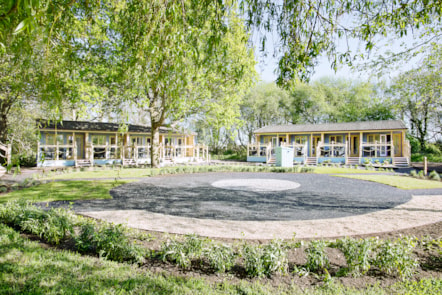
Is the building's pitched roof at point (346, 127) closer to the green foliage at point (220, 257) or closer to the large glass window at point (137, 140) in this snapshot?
the large glass window at point (137, 140)

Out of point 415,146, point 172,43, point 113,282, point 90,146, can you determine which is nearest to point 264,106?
point 415,146

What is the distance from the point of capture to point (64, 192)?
8.20 meters

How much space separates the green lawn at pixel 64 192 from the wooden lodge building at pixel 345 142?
16079 millimetres

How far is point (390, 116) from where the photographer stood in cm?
3362

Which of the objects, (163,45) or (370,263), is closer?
(370,263)

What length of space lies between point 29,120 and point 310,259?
25.7 meters

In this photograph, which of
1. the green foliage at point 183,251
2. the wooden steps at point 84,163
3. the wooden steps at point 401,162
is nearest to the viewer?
the green foliage at point 183,251

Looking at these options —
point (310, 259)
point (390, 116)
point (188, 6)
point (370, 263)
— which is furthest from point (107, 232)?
point (390, 116)

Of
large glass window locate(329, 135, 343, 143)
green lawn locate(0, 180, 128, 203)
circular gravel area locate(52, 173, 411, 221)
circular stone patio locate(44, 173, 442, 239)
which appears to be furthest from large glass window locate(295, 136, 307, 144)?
green lawn locate(0, 180, 128, 203)

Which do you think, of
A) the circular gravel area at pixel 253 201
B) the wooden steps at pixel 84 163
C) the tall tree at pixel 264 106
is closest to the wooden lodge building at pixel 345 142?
the tall tree at pixel 264 106

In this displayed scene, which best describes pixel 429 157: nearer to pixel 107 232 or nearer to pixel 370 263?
pixel 370 263

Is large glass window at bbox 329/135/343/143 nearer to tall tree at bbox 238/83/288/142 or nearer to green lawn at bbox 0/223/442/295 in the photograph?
tall tree at bbox 238/83/288/142

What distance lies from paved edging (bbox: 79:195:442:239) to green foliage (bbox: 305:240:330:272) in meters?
1.01

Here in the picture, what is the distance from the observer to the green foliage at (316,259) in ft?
10.2
